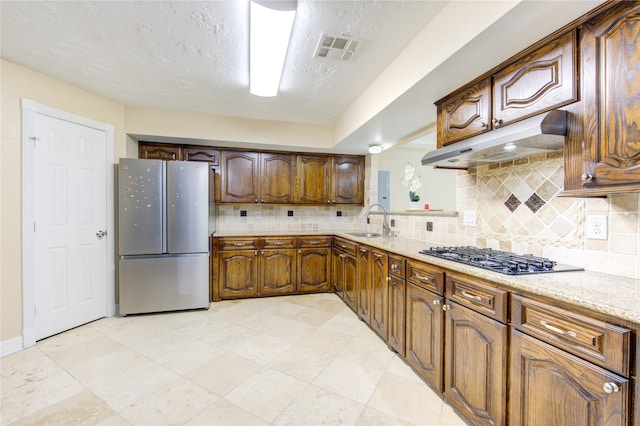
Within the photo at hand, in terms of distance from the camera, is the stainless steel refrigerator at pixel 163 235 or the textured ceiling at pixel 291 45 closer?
the textured ceiling at pixel 291 45

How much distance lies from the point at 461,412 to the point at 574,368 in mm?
780

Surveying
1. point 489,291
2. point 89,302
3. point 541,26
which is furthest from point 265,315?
point 541,26

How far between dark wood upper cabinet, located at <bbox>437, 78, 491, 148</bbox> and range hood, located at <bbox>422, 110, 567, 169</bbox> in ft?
0.27

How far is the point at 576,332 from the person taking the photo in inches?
39.4

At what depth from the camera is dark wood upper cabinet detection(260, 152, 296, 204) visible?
3906mm

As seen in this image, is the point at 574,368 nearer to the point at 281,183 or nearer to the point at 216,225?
the point at 281,183

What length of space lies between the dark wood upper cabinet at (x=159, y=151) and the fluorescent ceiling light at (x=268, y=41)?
1.75 m

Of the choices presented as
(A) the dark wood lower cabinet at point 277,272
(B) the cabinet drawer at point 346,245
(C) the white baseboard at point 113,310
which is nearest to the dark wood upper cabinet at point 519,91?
(B) the cabinet drawer at point 346,245

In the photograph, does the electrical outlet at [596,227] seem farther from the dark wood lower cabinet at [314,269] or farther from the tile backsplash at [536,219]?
the dark wood lower cabinet at [314,269]

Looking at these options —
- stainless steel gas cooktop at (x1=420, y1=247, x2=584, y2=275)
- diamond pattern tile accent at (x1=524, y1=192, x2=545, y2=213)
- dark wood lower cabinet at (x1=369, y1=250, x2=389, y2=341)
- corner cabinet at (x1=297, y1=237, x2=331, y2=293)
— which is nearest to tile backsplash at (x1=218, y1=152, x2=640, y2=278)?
diamond pattern tile accent at (x1=524, y1=192, x2=545, y2=213)

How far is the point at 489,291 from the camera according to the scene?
1.34 metres

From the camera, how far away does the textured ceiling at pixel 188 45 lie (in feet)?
5.43

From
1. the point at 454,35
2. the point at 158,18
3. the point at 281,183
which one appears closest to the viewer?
the point at 454,35

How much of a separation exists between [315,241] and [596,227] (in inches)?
112
